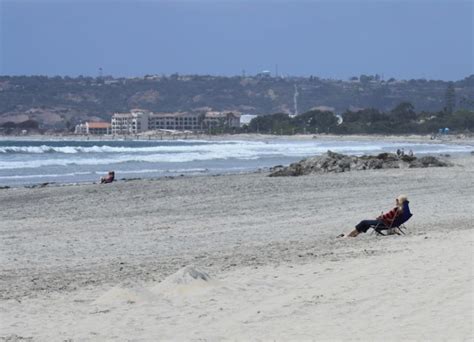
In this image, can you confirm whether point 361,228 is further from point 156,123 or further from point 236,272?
point 156,123

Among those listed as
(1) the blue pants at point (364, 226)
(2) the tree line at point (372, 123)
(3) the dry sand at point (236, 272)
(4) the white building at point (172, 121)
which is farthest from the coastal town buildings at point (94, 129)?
(1) the blue pants at point (364, 226)

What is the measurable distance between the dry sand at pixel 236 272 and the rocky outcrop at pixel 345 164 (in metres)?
8.64

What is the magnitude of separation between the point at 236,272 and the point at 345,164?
18613mm

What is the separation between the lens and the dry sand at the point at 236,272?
6684 millimetres

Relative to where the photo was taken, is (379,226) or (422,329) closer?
(422,329)

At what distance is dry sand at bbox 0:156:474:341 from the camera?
6.68m

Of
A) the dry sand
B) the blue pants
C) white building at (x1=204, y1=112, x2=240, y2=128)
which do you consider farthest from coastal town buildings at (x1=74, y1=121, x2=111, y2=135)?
the blue pants

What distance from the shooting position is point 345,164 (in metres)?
27.1

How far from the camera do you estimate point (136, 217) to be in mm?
15273

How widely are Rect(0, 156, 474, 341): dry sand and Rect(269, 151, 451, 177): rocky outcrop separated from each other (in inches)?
340

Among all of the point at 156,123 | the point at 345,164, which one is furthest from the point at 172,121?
Answer: the point at 345,164

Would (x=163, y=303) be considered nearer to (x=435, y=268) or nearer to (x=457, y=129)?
(x=435, y=268)

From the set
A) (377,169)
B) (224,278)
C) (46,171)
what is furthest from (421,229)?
(46,171)

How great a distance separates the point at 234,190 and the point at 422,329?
1405 cm
